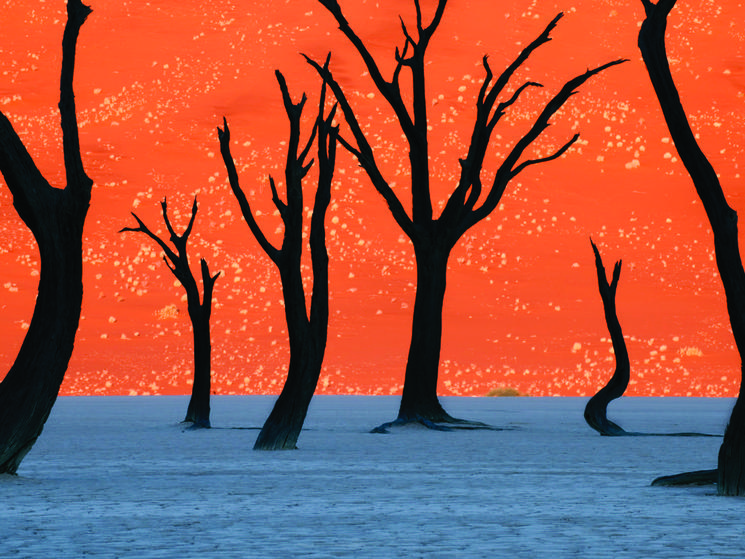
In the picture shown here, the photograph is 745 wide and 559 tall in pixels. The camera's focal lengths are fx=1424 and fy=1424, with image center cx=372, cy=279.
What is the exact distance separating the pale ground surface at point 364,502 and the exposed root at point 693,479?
0.26 m

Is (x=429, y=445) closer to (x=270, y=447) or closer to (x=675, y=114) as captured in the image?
(x=270, y=447)

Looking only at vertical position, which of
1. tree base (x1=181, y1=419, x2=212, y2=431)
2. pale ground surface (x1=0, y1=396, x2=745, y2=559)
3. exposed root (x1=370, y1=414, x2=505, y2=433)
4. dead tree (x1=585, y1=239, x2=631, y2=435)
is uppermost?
dead tree (x1=585, y1=239, x2=631, y2=435)

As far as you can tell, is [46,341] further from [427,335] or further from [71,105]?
[427,335]

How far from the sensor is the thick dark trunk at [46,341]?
46.8 feet

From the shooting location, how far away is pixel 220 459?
18250mm

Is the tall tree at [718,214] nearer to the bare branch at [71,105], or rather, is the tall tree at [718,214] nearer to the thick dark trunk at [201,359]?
the bare branch at [71,105]

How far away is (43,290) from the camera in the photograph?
14.7 metres

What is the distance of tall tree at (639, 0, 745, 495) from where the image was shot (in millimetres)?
12586

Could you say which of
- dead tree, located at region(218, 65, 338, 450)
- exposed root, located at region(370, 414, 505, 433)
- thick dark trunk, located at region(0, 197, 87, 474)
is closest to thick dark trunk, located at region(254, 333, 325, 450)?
dead tree, located at region(218, 65, 338, 450)

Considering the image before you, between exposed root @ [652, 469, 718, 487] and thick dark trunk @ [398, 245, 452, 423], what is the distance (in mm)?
15144

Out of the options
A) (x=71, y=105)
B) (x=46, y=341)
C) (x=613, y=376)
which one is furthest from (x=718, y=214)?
(x=613, y=376)

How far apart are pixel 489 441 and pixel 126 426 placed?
9.69 m

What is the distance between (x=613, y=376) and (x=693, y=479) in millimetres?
12582

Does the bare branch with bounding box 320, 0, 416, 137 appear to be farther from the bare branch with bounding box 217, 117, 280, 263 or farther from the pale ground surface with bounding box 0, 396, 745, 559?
the pale ground surface with bounding box 0, 396, 745, 559
